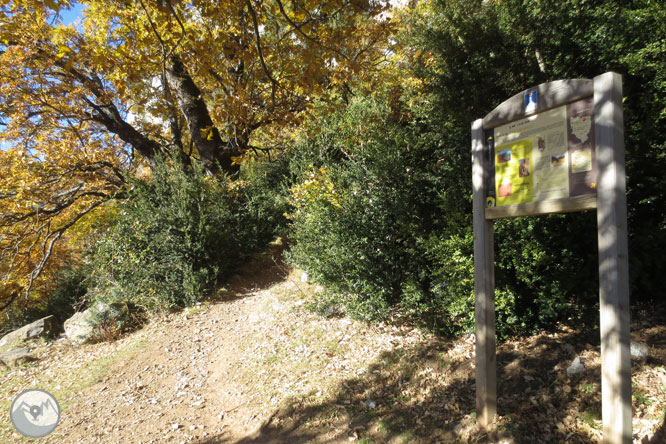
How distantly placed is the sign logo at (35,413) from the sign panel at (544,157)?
3531 millimetres

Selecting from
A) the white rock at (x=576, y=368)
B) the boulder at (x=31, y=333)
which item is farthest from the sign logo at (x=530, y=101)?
the boulder at (x=31, y=333)

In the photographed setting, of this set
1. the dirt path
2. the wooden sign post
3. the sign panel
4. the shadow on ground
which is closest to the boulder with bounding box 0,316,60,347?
the dirt path

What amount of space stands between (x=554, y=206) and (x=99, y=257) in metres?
9.62

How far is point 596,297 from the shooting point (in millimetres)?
3799

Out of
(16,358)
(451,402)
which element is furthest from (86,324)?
(451,402)

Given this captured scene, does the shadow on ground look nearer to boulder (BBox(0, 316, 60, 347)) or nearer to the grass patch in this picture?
the grass patch

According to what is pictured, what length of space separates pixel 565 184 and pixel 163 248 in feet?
27.3

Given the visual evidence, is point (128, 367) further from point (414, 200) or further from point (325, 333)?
point (414, 200)

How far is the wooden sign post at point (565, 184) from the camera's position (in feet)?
7.41

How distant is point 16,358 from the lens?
24.2 ft

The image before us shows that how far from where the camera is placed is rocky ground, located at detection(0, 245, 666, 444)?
10.5 feet

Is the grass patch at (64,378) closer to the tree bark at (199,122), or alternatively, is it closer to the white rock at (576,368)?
the tree bark at (199,122)

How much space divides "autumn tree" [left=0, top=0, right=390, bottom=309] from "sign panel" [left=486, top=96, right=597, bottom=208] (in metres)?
4.00

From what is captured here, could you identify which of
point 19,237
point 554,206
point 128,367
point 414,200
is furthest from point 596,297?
point 19,237
